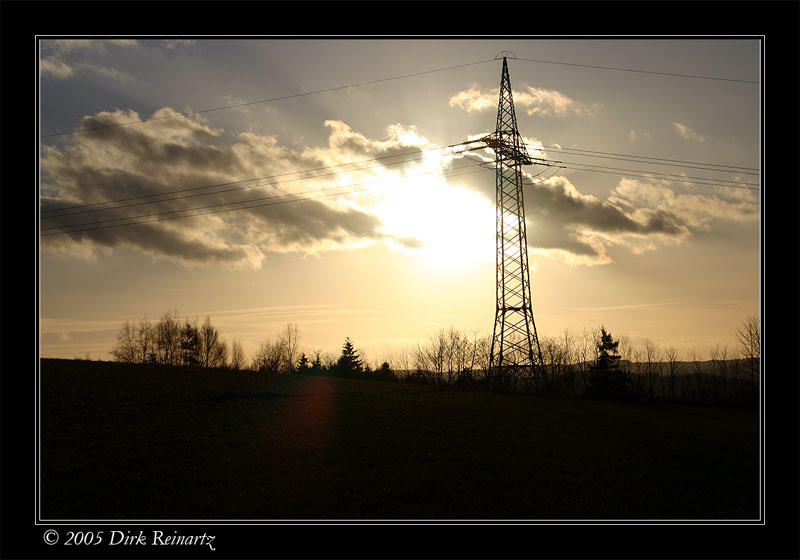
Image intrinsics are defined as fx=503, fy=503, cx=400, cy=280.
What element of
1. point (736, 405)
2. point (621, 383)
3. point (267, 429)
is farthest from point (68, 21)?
point (621, 383)

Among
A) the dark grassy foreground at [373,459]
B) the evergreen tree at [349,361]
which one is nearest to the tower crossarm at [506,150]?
the dark grassy foreground at [373,459]

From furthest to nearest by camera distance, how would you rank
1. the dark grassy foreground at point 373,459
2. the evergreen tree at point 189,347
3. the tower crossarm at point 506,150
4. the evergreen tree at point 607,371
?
1. the evergreen tree at point 189,347
2. the evergreen tree at point 607,371
3. the tower crossarm at point 506,150
4. the dark grassy foreground at point 373,459

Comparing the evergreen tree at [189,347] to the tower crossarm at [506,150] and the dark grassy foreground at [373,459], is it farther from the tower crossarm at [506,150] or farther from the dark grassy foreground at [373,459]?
the tower crossarm at [506,150]

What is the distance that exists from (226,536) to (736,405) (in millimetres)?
68366

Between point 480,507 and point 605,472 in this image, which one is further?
point 605,472

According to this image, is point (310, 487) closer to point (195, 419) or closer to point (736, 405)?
point (195, 419)

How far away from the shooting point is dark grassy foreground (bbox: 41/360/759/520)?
66.1ft

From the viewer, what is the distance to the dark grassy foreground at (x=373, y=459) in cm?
2014

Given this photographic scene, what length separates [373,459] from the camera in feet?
85.9

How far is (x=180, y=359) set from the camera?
120 metres

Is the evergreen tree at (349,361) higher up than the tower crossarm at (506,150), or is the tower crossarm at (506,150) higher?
the tower crossarm at (506,150)

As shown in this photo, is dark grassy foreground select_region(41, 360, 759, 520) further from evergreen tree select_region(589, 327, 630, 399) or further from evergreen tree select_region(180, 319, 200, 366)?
evergreen tree select_region(180, 319, 200, 366)

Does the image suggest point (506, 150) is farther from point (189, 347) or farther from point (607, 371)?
point (189, 347)
